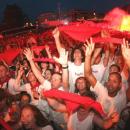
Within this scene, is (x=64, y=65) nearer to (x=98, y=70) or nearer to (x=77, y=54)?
(x=77, y=54)

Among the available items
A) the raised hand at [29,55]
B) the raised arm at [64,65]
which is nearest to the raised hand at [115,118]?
the raised arm at [64,65]

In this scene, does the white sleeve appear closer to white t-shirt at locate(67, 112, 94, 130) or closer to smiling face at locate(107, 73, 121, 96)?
white t-shirt at locate(67, 112, 94, 130)

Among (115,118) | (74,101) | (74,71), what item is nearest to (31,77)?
(74,71)

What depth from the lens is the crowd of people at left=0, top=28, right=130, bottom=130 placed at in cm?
444

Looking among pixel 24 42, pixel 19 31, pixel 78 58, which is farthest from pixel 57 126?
pixel 19 31

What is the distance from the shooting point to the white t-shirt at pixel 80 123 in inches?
175

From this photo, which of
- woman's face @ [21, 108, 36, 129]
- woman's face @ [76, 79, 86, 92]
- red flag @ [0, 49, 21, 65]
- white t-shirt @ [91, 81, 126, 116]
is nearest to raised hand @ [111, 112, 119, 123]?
white t-shirt @ [91, 81, 126, 116]

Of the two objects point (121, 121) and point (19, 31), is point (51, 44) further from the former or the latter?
point (121, 121)

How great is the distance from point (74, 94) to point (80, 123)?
0.40 metres

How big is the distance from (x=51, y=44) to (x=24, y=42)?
889mm

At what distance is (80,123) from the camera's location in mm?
4492

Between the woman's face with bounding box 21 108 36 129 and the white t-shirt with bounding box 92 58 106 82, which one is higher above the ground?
the white t-shirt with bounding box 92 58 106 82

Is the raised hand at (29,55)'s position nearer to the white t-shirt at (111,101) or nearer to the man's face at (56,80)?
the man's face at (56,80)

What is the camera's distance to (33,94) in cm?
565
